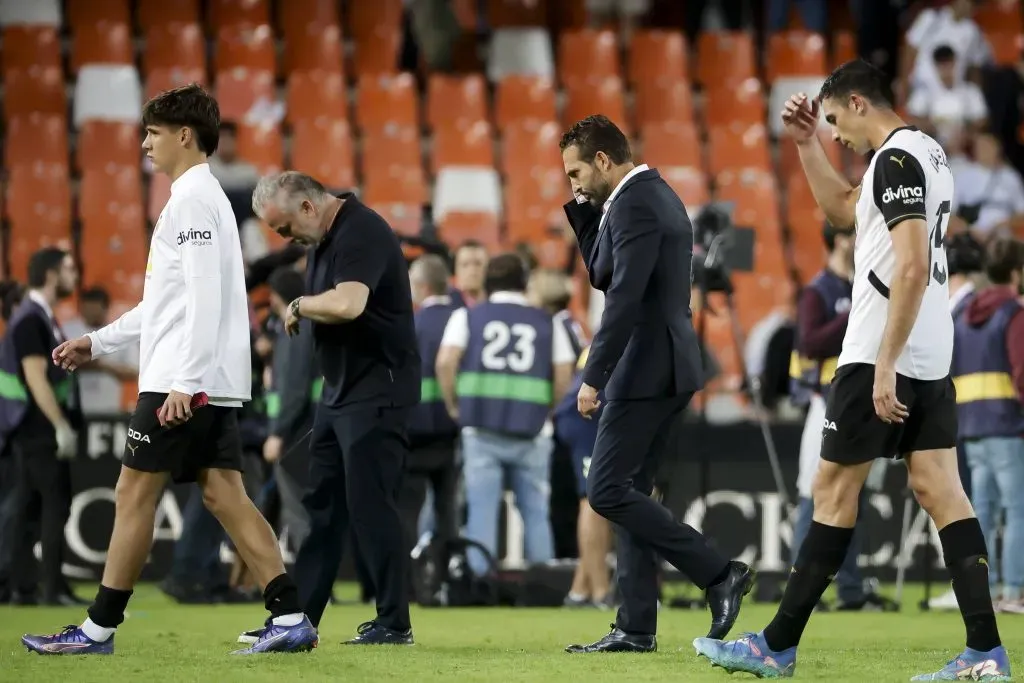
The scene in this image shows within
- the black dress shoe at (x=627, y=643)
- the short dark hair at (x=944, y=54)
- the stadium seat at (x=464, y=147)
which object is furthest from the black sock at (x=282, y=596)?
the short dark hair at (x=944, y=54)

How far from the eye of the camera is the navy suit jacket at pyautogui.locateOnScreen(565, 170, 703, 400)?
20.7 feet

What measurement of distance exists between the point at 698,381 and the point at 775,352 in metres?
5.02

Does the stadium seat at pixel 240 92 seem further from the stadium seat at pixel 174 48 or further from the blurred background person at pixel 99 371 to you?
the blurred background person at pixel 99 371

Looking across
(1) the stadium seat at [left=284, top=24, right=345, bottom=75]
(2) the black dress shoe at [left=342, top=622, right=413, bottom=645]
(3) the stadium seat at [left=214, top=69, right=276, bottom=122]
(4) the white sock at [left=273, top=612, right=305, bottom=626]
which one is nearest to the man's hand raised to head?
(4) the white sock at [left=273, top=612, right=305, bottom=626]

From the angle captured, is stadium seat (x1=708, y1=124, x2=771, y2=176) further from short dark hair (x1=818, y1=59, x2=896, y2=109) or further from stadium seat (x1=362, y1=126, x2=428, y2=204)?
short dark hair (x1=818, y1=59, x2=896, y2=109)

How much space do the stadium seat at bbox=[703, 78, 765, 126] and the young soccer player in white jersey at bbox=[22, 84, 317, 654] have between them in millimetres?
10830

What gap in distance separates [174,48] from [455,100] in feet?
9.24

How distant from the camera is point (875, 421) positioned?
5504 millimetres

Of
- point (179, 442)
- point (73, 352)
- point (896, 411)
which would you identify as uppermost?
point (73, 352)

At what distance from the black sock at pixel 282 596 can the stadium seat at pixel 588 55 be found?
11.0 metres

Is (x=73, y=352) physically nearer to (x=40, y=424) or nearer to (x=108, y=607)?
(x=108, y=607)

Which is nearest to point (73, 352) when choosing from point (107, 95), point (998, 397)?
point (998, 397)

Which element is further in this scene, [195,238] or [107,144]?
[107,144]

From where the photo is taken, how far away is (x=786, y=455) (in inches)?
446
